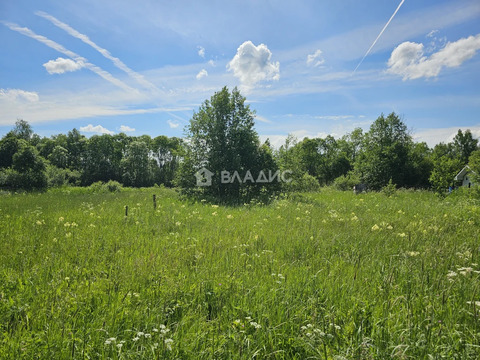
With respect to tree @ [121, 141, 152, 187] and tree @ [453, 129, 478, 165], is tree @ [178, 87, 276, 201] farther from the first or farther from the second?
tree @ [453, 129, 478, 165]

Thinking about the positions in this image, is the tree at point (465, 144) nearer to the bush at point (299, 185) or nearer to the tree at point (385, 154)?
the tree at point (385, 154)

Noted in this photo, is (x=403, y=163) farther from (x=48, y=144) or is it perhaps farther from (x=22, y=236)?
(x=48, y=144)

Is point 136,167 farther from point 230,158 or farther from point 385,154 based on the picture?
point 385,154

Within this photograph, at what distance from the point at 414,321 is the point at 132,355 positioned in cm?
291

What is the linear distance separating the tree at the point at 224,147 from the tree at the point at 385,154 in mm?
27072

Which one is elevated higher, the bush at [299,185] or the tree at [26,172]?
the tree at [26,172]

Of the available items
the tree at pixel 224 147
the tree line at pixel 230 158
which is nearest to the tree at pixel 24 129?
the tree line at pixel 230 158

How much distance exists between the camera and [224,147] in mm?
18891

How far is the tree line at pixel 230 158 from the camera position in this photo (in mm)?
18938

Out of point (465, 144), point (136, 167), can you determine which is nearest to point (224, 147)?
point (136, 167)

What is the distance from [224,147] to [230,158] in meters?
1.07

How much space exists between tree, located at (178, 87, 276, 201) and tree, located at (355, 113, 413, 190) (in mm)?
27072

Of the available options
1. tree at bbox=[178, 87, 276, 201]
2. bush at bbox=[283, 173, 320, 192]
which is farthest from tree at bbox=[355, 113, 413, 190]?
tree at bbox=[178, 87, 276, 201]

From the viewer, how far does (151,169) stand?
194 ft
